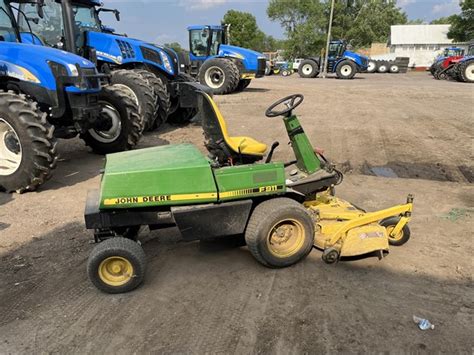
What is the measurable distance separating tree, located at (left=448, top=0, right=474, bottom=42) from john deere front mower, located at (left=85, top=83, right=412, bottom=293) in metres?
54.1

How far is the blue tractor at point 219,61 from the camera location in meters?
14.9

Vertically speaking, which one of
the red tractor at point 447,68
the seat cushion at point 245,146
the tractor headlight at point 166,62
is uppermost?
the tractor headlight at point 166,62

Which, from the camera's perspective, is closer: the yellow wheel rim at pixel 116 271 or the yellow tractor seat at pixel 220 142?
the yellow wheel rim at pixel 116 271

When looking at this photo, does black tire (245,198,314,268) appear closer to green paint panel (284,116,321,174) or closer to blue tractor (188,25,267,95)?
green paint panel (284,116,321,174)

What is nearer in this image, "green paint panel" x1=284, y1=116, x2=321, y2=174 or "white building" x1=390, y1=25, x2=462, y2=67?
"green paint panel" x1=284, y1=116, x2=321, y2=174

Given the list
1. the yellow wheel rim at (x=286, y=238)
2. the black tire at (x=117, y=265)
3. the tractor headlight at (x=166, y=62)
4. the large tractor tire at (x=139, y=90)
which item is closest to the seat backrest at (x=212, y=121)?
the yellow wheel rim at (x=286, y=238)

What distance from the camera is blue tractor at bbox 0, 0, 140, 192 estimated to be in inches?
196

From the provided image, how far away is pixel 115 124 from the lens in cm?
682

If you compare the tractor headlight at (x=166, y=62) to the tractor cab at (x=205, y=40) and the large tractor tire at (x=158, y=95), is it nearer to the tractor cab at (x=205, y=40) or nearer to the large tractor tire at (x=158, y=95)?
the large tractor tire at (x=158, y=95)

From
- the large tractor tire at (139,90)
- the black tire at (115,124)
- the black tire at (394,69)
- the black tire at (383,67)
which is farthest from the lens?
the black tire at (394,69)

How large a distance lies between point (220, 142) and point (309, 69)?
80.5ft

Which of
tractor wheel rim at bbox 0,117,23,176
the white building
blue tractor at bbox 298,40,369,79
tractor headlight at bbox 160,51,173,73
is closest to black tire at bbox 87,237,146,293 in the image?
tractor wheel rim at bbox 0,117,23,176

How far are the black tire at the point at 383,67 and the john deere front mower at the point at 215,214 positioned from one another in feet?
111

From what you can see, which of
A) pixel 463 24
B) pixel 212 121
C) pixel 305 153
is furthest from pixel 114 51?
pixel 463 24
